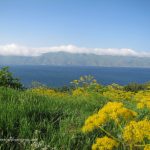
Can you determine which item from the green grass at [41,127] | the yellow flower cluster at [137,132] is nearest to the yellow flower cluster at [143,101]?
the green grass at [41,127]

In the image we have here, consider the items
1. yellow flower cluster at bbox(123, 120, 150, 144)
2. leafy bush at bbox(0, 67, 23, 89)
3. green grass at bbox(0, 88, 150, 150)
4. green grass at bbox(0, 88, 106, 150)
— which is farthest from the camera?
leafy bush at bbox(0, 67, 23, 89)

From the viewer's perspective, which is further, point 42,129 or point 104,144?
point 42,129

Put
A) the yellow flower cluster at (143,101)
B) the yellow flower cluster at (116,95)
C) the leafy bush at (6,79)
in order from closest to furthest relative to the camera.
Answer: the yellow flower cluster at (143,101) → the yellow flower cluster at (116,95) → the leafy bush at (6,79)

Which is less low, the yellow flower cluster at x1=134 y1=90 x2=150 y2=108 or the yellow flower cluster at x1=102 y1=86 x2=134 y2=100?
the yellow flower cluster at x1=134 y1=90 x2=150 y2=108

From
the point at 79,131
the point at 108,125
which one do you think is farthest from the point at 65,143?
the point at 108,125

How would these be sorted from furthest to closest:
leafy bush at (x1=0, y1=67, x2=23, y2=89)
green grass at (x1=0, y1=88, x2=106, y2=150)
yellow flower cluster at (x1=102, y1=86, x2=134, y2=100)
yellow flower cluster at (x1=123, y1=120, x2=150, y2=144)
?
leafy bush at (x1=0, y1=67, x2=23, y2=89) < yellow flower cluster at (x1=102, y1=86, x2=134, y2=100) < green grass at (x1=0, y1=88, x2=106, y2=150) < yellow flower cluster at (x1=123, y1=120, x2=150, y2=144)

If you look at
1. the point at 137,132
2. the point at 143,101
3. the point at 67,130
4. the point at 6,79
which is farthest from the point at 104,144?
the point at 6,79

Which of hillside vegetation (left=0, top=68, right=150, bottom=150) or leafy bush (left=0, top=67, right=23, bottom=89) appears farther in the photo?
leafy bush (left=0, top=67, right=23, bottom=89)

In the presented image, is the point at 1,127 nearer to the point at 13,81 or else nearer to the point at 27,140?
the point at 27,140

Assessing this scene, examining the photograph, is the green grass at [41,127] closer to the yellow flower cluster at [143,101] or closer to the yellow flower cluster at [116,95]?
the yellow flower cluster at [143,101]

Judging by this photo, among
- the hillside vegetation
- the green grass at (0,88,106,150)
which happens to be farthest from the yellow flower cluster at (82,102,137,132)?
the green grass at (0,88,106,150)

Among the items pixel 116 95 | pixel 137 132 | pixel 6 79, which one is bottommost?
pixel 116 95

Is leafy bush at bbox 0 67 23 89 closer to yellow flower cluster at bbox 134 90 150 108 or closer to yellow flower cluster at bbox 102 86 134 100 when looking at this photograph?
yellow flower cluster at bbox 102 86 134 100

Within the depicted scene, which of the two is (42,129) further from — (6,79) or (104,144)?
(6,79)
